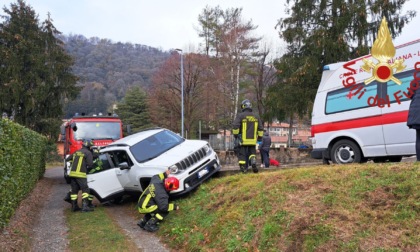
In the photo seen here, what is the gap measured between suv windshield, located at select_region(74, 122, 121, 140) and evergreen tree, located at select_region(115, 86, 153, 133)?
122ft

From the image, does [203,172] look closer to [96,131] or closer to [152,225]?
[152,225]

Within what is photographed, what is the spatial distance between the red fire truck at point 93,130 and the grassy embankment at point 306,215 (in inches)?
333

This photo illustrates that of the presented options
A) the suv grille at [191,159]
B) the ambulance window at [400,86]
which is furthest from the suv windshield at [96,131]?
the ambulance window at [400,86]

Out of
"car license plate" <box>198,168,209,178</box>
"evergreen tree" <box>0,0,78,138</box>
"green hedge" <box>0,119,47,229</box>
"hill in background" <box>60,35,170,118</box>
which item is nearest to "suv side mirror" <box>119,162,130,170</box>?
"car license plate" <box>198,168,209,178</box>

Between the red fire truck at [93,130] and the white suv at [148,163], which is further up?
the red fire truck at [93,130]

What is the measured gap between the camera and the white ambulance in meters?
7.92

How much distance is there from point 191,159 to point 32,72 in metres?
25.8

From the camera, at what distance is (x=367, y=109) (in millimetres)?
8469

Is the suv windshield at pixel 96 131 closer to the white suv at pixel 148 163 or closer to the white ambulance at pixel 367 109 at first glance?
the white suv at pixel 148 163

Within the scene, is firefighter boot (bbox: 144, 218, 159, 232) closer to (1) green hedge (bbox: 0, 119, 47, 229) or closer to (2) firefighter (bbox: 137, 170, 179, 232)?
(2) firefighter (bbox: 137, 170, 179, 232)

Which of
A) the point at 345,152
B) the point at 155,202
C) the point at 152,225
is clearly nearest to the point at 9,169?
the point at 155,202

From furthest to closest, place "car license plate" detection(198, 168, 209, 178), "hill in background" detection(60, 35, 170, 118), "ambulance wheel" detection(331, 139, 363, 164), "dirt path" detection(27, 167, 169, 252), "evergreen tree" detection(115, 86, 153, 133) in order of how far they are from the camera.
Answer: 1. "hill in background" detection(60, 35, 170, 118)
2. "evergreen tree" detection(115, 86, 153, 133)
3. "car license plate" detection(198, 168, 209, 178)
4. "ambulance wheel" detection(331, 139, 363, 164)
5. "dirt path" detection(27, 167, 169, 252)

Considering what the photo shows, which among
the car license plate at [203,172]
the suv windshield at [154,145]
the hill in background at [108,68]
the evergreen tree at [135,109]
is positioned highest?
the hill in background at [108,68]

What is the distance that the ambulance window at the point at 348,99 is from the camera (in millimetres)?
8523
